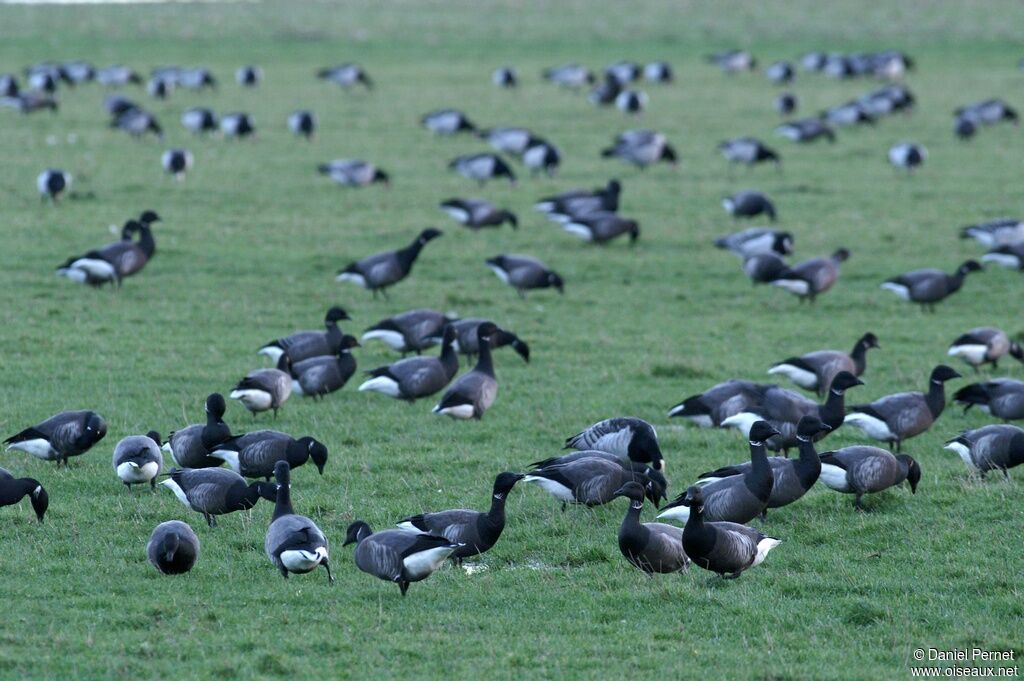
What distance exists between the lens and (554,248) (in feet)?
84.3

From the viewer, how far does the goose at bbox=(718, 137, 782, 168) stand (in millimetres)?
33625

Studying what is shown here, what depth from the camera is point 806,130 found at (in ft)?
126

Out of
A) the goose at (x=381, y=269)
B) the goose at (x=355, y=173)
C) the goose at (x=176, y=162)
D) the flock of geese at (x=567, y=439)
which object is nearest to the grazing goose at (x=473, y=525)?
the flock of geese at (x=567, y=439)

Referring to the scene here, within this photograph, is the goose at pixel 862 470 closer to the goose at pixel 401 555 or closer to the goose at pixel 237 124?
the goose at pixel 401 555

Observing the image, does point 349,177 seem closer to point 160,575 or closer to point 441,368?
point 441,368

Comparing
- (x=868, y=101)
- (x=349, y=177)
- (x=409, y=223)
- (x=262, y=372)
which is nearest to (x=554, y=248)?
(x=409, y=223)

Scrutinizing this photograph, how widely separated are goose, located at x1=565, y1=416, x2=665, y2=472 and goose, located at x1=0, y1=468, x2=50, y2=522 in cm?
509

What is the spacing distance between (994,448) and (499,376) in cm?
656

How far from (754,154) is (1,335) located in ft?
66.7

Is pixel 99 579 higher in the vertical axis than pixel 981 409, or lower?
higher

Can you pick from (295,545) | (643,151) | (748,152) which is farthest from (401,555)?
(748,152)

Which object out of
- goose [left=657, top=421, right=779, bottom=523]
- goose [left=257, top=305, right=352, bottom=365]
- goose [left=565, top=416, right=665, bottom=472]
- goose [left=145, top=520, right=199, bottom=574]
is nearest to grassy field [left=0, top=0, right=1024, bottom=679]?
goose [left=145, top=520, right=199, bottom=574]

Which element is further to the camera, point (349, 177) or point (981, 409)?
point (349, 177)

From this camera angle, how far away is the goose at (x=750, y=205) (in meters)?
27.3
